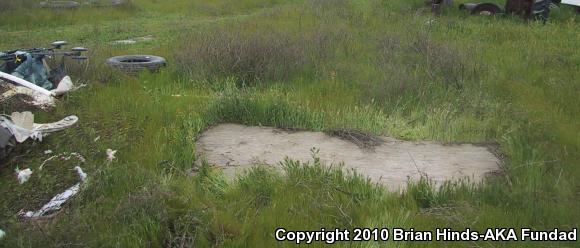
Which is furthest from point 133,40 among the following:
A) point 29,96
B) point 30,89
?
point 29,96

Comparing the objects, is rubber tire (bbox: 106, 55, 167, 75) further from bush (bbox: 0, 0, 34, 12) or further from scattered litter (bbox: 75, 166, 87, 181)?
bush (bbox: 0, 0, 34, 12)

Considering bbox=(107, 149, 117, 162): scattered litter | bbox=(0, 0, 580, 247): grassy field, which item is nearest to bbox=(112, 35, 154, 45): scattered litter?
bbox=(0, 0, 580, 247): grassy field

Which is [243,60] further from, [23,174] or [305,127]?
[23,174]

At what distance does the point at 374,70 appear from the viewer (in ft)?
24.6

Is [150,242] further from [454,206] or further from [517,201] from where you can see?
[517,201]

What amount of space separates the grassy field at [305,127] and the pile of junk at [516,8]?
2119 millimetres

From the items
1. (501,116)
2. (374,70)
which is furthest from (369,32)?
(501,116)

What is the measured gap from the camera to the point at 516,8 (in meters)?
13.1

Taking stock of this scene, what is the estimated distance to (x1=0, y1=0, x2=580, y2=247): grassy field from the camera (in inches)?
133

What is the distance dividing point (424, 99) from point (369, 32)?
15.1ft

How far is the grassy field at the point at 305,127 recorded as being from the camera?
11.1 feet

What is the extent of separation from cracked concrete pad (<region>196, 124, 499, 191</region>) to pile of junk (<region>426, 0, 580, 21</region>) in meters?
9.41

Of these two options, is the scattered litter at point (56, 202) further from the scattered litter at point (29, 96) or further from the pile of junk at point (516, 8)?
the pile of junk at point (516, 8)

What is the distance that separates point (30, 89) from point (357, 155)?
12.0ft
